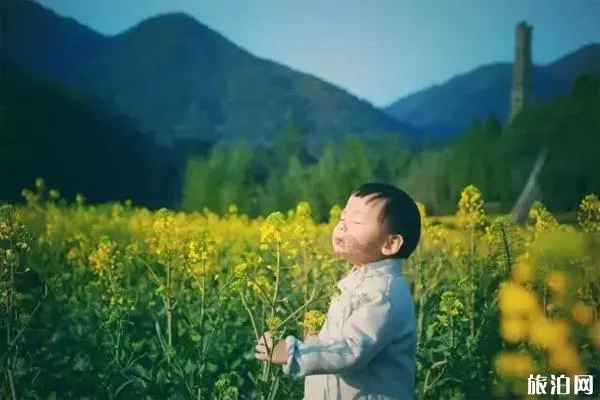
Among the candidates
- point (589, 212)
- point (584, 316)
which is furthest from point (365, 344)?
point (589, 212)

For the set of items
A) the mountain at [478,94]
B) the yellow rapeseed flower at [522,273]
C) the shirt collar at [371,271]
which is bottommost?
the yellow rapeseed flower at [522,273]

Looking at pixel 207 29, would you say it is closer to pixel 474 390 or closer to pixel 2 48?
pixel 2 48

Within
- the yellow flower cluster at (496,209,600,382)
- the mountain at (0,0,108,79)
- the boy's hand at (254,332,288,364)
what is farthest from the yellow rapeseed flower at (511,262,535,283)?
the mountain at (0,0,108,79)

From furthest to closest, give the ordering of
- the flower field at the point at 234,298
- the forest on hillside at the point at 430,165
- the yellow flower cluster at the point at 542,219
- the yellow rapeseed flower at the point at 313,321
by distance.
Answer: the forest on hillside at the point at 430,165 → the yellow flower cluster at the point at 542,219 → the flower field at the point at 234,298 → the yellow rapeseed flower at the point at 313,321

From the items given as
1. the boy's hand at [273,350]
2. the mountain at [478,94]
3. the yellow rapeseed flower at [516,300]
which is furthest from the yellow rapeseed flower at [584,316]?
the boy's hand at [273,350]

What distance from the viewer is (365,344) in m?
1.96

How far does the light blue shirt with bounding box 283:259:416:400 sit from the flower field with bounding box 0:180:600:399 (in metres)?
0.19

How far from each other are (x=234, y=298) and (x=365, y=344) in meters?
0.73

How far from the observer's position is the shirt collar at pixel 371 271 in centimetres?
205

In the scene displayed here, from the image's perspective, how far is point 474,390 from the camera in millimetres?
2588

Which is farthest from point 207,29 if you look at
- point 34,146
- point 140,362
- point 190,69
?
point 140,362

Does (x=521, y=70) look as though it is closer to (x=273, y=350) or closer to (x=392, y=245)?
(x=392, y=245)

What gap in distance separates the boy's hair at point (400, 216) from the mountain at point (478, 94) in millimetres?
905

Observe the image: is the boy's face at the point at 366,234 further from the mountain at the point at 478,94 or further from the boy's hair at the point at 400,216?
the mountain at the point at 478,94
